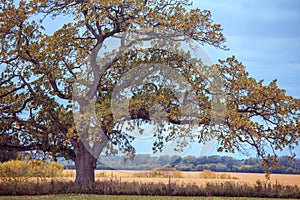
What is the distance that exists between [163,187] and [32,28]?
9.63 meters

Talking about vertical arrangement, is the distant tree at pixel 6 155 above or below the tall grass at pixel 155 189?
above

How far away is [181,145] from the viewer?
670 inches

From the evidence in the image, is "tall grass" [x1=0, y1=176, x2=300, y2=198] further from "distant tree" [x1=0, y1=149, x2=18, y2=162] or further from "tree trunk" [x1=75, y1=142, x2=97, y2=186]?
"distant tree" [x1=0, y1=149, x2=18, y2=162]

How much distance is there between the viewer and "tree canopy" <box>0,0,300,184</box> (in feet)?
58.7

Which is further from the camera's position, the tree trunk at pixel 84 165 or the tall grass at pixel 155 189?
the tree trunk at pixel 84 165

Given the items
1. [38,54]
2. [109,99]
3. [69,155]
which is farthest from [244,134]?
[38,54]

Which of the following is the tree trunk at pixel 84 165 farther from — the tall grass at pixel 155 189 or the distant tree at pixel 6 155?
the distant tree at pixel 6 155

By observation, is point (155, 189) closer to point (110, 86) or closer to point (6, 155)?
point (110, 86)

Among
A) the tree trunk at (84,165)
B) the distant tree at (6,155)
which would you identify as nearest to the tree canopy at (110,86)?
the tree trunk at (84,165)

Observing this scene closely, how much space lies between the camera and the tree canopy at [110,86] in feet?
58.7

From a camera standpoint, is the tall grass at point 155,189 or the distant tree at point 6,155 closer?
the tall grass at point 155,189

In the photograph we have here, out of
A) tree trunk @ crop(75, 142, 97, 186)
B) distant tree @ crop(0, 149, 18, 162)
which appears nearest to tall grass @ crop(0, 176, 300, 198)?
tree trunk @ crop(75, 142, 97, 186)

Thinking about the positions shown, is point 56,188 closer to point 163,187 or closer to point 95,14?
point 163,187

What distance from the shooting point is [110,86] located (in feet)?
65.2
